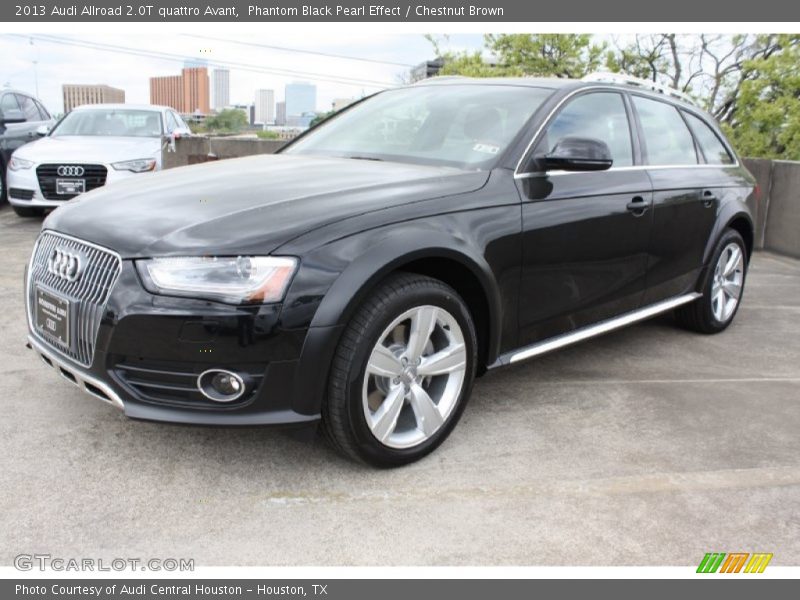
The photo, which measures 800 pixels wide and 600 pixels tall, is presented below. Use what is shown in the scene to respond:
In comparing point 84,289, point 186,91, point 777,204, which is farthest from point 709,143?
point 186,91

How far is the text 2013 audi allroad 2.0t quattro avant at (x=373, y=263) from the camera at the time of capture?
263 centimetres

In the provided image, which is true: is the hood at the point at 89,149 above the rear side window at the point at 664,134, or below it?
below

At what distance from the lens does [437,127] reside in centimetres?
383

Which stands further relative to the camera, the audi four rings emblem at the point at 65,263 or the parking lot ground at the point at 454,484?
the audi four rings emblem at the point at 65,263

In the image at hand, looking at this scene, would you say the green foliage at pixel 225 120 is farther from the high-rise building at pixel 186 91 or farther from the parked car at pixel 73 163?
the parked car at pixel 73 163

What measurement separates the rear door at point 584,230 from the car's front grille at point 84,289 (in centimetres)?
173

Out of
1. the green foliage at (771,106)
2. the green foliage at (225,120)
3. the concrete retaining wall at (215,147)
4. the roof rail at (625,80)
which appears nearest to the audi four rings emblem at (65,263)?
the roof rail at (625,80)

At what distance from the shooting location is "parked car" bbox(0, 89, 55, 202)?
10.1m

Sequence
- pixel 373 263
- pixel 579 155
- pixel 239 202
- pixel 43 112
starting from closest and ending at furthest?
1. pixel 373 263
2. pixel 239 202
3. pixel 579 155
4. pixel 43 112

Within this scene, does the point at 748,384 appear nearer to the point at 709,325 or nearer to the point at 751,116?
the point at 709,325

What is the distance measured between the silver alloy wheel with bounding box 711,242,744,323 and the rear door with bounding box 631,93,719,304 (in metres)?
0.37

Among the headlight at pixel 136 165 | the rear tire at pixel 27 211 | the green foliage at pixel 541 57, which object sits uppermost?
the green foliage at pixel 541 57

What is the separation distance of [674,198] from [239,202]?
105 inches

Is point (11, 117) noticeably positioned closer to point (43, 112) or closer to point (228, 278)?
point (43, 112)
